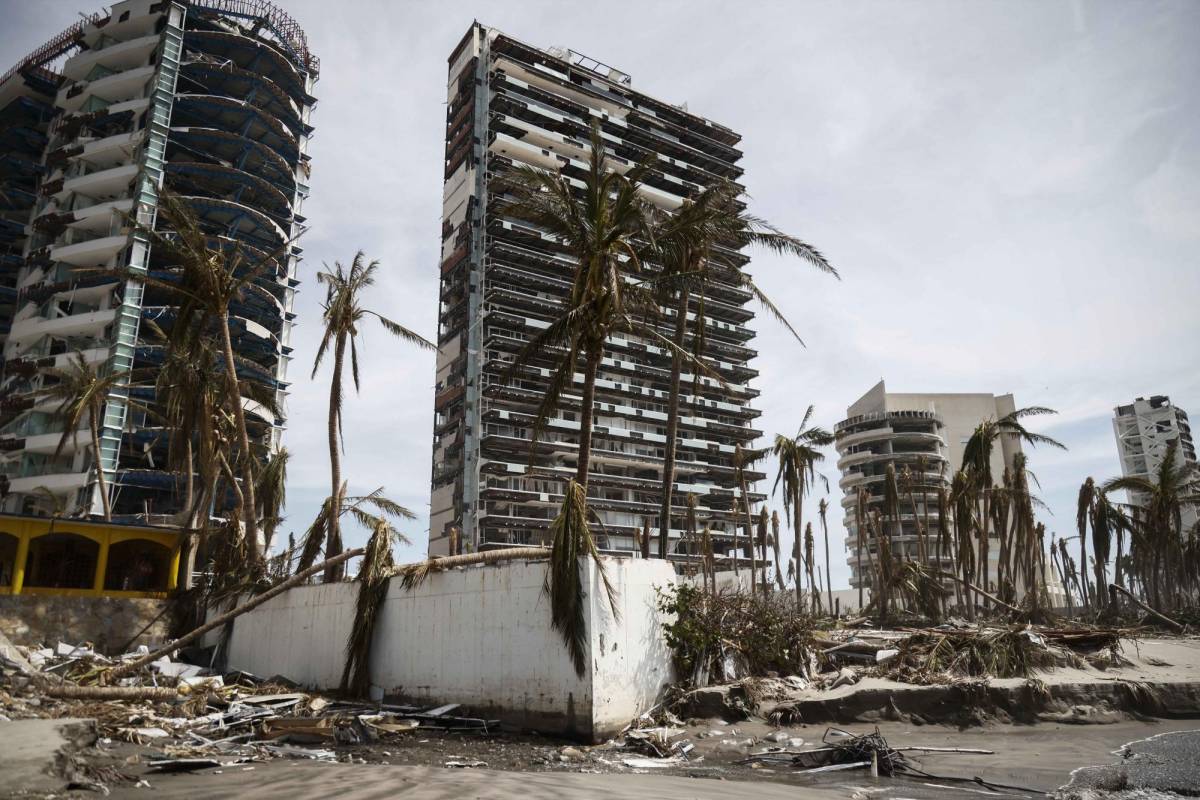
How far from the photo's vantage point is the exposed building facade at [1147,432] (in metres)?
120

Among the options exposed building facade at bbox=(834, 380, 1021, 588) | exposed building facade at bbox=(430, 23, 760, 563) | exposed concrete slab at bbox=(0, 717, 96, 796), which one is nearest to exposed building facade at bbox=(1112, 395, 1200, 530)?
exposed building facade at bbox=(834, 380, 1021, 588)

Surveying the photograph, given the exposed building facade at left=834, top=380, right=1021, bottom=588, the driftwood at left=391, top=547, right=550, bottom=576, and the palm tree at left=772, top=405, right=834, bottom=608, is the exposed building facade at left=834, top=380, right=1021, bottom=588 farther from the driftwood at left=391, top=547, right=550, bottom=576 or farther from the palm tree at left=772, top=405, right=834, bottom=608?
the driftwood at left=391, top=547, right=550, bottom=576

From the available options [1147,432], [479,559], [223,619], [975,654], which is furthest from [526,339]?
[1147,432]

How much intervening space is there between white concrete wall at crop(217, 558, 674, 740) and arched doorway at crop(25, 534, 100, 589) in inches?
649

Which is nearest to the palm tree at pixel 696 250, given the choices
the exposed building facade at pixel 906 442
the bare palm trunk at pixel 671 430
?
the bare palm trunk at pixel 671 430

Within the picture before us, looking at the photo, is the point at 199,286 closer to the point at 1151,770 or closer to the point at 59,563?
the point at 59,563

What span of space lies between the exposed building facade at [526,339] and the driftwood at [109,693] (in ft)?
163

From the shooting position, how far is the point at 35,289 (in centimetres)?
5525

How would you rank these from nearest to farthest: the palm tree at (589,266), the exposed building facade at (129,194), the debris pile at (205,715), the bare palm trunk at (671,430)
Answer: the debris pile at (205,715) < the palm tree at (589,266) < the bare palm trunk at (671,430) < the exposed building facade at (129,194)

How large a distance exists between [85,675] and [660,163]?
78.7m

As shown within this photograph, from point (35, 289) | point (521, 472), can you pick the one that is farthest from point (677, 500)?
point (35, 289)

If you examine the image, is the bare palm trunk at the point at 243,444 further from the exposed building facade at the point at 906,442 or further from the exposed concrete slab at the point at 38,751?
the exposed building facade at the point at 906,442

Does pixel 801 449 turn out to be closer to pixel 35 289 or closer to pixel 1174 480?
pixel 1174 480

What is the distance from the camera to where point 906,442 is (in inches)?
3438
